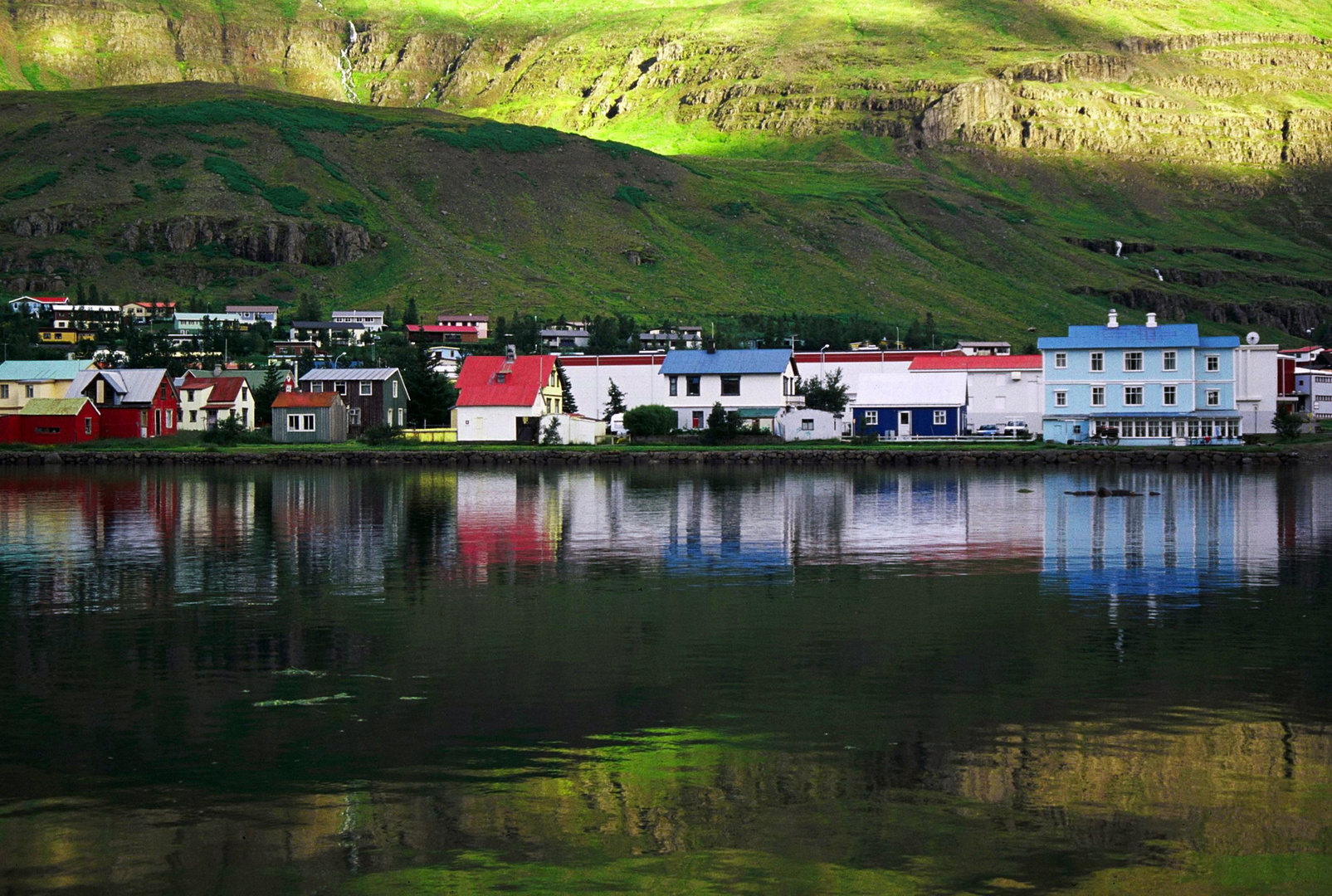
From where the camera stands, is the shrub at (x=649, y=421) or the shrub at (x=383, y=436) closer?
the shrub at (x=383, y=436)

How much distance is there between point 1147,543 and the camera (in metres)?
38.4

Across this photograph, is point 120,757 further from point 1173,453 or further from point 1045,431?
point 1045,431

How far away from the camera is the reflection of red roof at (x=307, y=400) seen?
101m

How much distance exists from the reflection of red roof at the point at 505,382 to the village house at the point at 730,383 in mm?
9591

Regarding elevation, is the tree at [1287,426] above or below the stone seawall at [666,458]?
above

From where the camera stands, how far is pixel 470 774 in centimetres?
1506

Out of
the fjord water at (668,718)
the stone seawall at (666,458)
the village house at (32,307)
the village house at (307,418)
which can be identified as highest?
the village house at (32,307)

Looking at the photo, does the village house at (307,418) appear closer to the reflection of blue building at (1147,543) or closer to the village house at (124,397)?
the village house at (124,397)

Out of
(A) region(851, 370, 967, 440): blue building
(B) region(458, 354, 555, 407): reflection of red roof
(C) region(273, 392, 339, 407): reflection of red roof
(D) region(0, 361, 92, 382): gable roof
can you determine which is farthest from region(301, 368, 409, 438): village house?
(A) region(851, 370, 967, 440): blue building

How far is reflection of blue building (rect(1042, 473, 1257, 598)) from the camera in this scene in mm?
30164

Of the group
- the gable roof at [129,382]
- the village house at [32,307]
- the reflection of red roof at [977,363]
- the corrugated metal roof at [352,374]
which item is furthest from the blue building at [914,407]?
the village house at [32,307]

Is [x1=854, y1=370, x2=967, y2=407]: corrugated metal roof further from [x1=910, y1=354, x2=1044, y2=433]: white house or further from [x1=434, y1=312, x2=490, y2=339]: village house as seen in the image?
[x1=434, y1=312, x2=490, y2=339]: village house

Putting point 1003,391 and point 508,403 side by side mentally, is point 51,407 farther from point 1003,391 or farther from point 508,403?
point 1003,391

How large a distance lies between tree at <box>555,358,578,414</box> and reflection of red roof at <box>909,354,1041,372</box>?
26.5 meters
